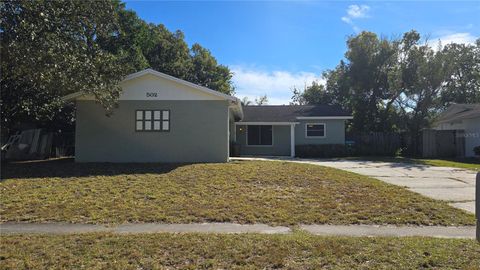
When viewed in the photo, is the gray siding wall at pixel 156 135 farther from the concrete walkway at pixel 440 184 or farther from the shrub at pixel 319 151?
the shrub at pixel 319 151

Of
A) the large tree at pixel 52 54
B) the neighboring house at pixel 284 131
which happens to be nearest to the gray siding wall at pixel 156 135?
the large tree at pixel 52 54

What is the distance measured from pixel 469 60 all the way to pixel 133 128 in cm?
4251

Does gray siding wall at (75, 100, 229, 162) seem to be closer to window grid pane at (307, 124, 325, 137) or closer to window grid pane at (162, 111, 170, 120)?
window grid pane at (162, 111, 170, 120)

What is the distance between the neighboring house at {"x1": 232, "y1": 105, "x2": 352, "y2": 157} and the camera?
26828mm

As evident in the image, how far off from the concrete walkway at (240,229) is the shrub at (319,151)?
18.5m

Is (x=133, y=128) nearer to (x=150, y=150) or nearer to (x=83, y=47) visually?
(x=150, y=150)

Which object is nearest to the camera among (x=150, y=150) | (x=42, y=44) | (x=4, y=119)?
(x=42, y=44)

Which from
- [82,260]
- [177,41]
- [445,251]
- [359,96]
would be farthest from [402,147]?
[82,260]

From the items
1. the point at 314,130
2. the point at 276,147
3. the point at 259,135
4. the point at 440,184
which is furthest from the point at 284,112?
the point at 440,184

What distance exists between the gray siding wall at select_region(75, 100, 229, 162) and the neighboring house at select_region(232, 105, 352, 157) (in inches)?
328

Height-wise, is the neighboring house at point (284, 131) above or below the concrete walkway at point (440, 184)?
above

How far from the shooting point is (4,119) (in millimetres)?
19422

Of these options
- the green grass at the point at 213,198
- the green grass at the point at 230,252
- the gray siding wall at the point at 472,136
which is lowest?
the green grass at the point at 230,252

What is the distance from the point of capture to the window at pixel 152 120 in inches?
704
